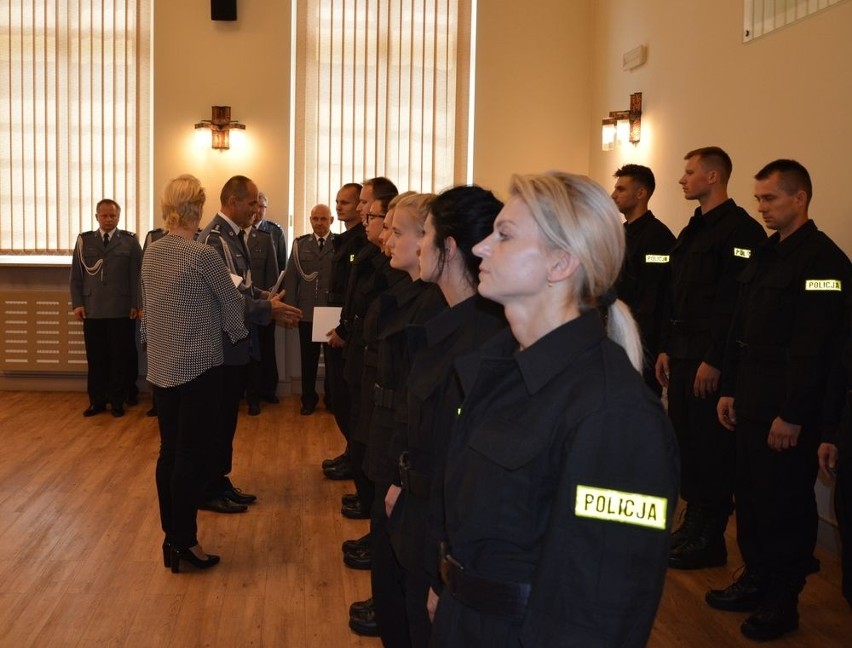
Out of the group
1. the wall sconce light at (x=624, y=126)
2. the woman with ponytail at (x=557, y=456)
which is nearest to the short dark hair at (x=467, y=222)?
the woman with ponytail at (x=557, y=456)

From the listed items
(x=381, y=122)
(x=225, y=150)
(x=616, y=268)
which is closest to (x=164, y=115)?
(x=225, y=150)

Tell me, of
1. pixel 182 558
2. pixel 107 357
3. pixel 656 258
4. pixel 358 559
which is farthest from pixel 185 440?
pixel 107 357

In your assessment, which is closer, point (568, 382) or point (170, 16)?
point (568, 382)

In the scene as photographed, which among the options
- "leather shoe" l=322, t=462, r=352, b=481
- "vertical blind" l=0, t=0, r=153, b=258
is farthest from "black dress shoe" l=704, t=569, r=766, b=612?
"vertical blind" l=0, t=0, r=153, b=258

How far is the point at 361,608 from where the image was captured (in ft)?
12.1

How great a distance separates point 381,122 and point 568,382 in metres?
7.48

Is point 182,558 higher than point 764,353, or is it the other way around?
point 764,353

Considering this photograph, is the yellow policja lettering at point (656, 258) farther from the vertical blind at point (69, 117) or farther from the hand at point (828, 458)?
the vertical blind at point (69, 117)

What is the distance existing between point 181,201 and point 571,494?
2951mm

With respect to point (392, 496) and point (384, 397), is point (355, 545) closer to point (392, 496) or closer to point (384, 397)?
point (384, 397)

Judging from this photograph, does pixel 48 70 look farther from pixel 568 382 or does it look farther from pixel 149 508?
pixel 568 382

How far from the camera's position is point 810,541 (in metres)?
3.69

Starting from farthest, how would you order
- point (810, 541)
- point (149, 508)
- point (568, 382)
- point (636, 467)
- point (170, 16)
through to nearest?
point (170, 16), point (149, 508), point (810, 541), point (568, 382), point (636, 467)

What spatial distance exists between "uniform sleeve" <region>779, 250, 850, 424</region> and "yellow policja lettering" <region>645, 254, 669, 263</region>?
1.34 m
